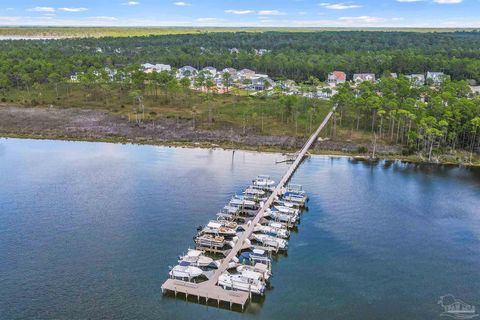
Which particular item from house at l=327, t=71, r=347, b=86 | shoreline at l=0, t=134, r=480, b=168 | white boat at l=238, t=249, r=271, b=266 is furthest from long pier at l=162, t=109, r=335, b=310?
house at l=327, t=71, r=347, b=86

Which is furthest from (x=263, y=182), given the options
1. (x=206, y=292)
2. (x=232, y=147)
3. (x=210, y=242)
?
(x=206, y=292)

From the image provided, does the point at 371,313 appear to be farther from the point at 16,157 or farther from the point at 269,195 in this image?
the point at 16,157

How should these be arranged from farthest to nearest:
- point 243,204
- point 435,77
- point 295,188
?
point 435,77, point 295,188, point 243,204

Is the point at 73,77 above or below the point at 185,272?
above

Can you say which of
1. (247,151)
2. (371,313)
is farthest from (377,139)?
(371,313)

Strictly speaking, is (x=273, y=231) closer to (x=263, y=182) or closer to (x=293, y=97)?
(x=263, y=182)

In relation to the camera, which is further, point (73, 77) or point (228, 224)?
point (73, 77)
